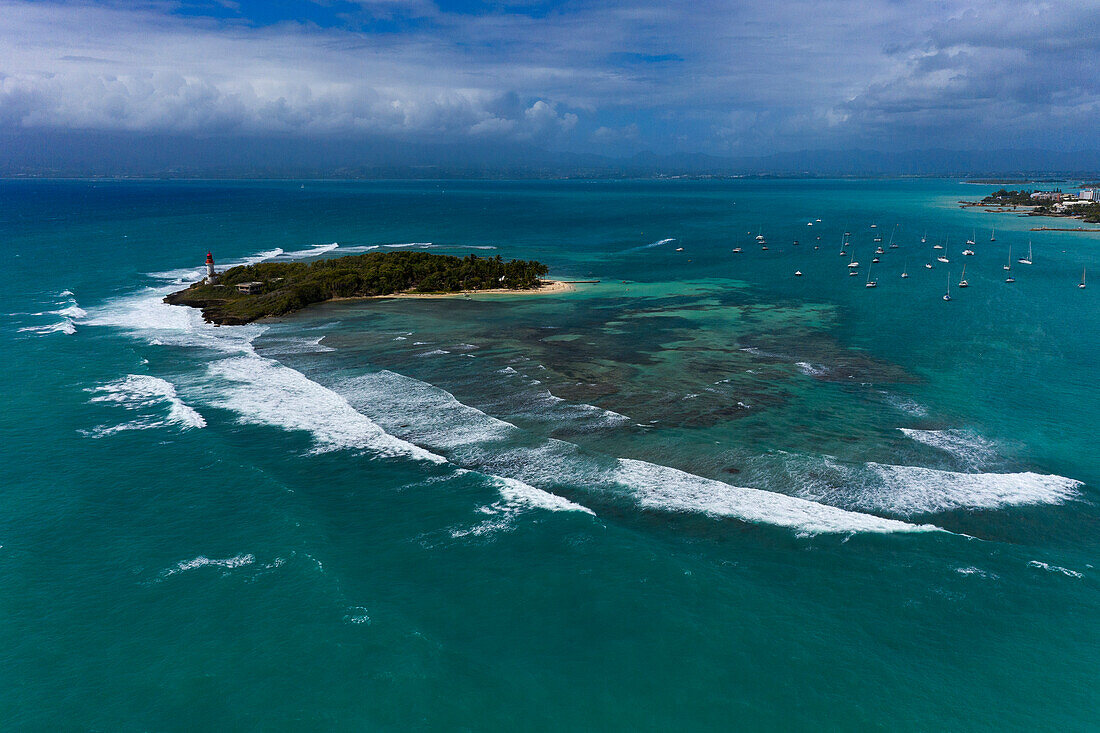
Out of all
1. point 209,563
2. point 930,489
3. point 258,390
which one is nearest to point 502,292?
point 258,390

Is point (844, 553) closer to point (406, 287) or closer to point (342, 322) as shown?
point (342, 322)

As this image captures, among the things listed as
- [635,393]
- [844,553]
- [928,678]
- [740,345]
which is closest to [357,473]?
[635,393]

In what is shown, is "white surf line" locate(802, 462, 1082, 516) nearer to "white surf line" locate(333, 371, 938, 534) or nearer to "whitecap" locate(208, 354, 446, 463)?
"white surf line" locate(333, 371, 938, 534)

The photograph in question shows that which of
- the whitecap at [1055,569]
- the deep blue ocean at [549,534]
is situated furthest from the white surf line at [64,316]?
the whitecap at [1055,569]

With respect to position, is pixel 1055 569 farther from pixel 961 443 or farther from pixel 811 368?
pixel 811 368

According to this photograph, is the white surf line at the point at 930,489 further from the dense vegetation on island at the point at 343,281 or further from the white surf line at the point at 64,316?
the white surf line at the point at 64,316
